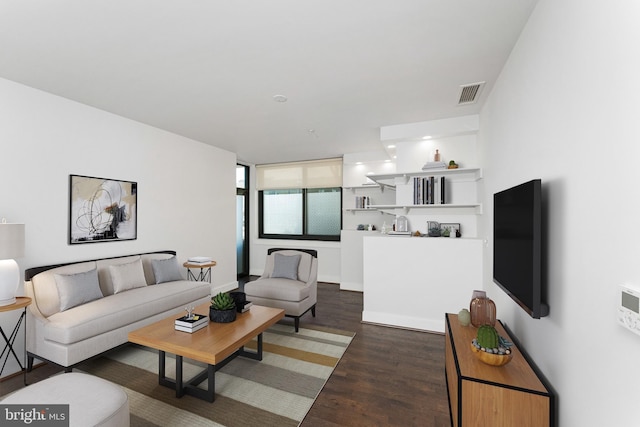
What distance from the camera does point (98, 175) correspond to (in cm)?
344

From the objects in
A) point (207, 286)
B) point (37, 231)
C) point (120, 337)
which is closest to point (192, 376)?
point (120, 337)

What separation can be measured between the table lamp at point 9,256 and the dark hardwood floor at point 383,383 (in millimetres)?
847

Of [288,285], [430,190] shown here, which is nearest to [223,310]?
[288,285]

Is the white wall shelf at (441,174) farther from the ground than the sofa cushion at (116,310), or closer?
farther from the ground

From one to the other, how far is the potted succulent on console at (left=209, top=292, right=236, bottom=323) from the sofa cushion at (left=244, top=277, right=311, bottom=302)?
3.38 feet

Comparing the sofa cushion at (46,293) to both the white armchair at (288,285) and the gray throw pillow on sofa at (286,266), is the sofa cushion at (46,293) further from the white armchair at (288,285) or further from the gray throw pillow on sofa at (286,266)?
the gray throw pillow on sofa at (286,266)

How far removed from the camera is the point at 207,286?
3.95 metres

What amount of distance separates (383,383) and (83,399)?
6.80 feet

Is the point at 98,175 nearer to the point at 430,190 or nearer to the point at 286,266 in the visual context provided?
the point at 286,266

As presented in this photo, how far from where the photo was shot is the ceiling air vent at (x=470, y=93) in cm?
280

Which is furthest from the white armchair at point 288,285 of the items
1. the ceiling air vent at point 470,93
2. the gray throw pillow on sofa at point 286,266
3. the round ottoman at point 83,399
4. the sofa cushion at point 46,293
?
the ceiling air vent at point 470,93

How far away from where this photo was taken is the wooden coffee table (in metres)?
2.12

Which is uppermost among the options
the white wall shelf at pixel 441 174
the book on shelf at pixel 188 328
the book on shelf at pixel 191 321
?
the white wall shelf at pixel 441 174

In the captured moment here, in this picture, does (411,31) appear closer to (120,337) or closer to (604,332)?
(604,332)
